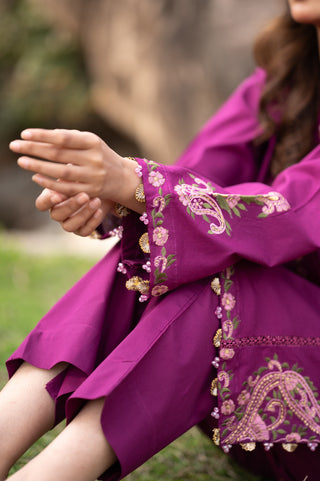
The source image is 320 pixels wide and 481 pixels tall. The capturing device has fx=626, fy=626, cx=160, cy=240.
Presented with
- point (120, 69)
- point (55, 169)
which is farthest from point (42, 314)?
point (120, 69)

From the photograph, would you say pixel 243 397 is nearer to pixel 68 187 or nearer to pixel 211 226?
pixel 211 226

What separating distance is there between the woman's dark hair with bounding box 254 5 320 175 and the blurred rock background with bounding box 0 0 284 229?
1927 mm

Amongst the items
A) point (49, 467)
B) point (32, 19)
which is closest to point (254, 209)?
point (49, 467)

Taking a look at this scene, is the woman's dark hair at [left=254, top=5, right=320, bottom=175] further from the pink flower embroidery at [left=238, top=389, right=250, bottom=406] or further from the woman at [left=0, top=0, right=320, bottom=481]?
the pink flower embroidery at [left=238, top=389, right=250, bottom=406]

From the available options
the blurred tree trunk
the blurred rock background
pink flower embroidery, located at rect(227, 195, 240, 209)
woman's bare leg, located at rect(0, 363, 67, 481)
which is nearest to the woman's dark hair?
pink flower embroidery, located at rect(227, 195, 240, 209)

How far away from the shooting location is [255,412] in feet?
3.59

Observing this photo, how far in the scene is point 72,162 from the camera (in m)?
0.97

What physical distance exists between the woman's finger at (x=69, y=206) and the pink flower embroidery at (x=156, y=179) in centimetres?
10

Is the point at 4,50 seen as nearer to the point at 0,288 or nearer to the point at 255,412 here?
the point at 0,288

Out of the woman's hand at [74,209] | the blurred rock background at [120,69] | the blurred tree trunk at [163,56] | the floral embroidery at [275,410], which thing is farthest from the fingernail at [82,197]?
the blurred tree trunk at [163,56]

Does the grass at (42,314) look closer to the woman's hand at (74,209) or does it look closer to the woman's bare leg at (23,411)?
the woman's bare leg at (23,411)

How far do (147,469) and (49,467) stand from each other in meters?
0.57

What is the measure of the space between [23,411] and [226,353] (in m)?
0.37

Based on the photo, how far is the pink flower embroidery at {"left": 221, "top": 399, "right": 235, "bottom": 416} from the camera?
3.54 ft
